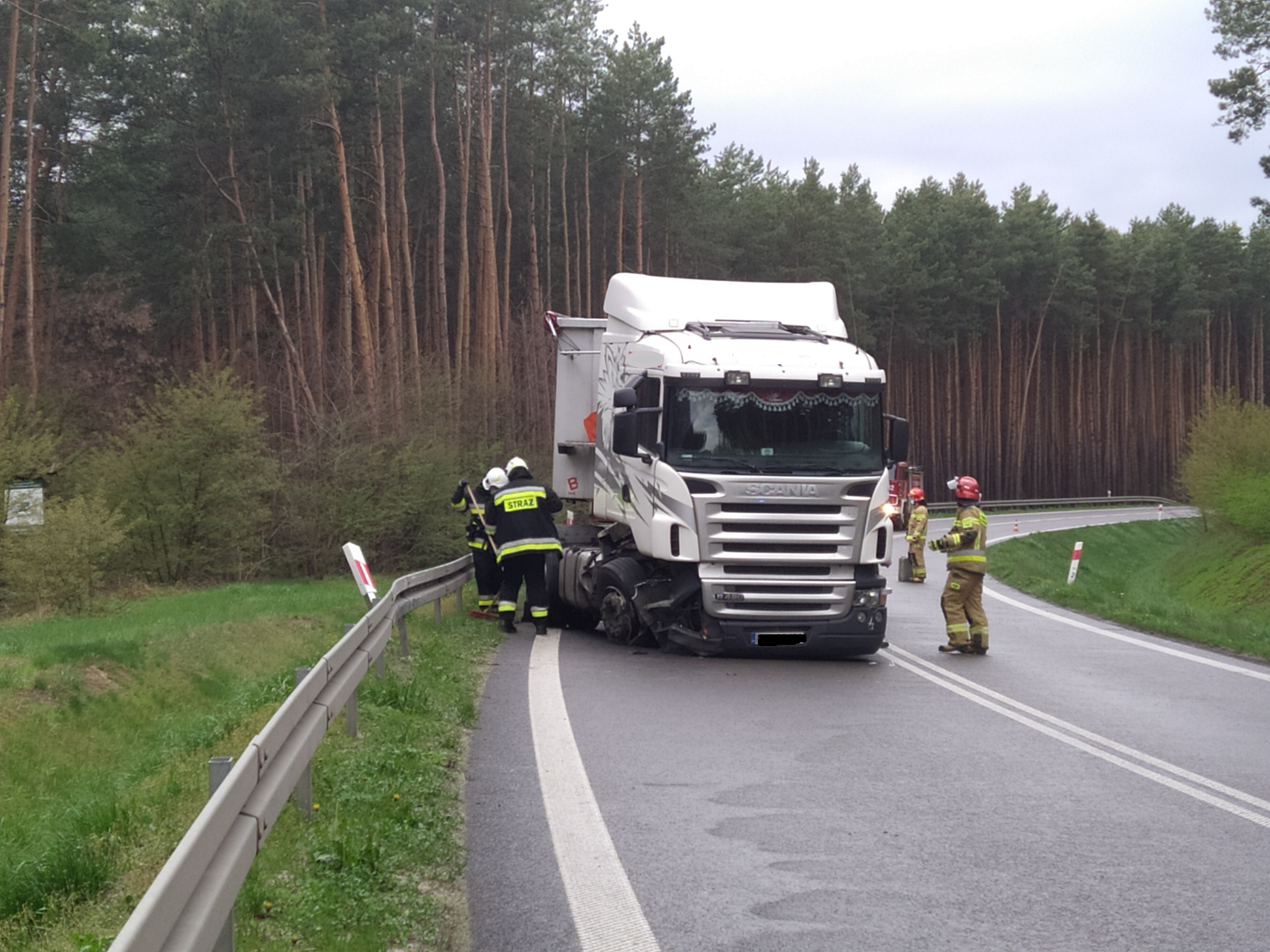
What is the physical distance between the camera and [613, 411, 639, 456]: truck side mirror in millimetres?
12812

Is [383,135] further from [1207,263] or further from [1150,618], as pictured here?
[1207,263]

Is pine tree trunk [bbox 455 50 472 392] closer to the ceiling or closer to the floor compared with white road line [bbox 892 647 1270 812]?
closer to the ceiling

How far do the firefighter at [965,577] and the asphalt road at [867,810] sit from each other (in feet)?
4.70

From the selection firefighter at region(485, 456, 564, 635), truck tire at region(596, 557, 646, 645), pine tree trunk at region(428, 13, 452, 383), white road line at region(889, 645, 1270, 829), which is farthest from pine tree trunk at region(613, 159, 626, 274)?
white road line at region(889, 645, 1270, 829)

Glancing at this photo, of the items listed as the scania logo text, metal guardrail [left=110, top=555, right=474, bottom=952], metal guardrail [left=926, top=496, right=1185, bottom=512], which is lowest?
metal guardrail [left=926, top=496, right=1185, bottom=512]

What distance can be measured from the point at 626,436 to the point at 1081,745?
5.36 metres

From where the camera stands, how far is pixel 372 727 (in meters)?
8.86

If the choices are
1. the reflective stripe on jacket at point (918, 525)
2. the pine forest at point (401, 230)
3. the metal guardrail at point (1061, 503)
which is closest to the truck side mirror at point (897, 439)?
the reflective stripe on jacket at point (918, 525)

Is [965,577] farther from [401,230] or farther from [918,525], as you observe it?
[401,230]

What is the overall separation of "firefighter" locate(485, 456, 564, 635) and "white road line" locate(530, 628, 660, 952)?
5.04 m

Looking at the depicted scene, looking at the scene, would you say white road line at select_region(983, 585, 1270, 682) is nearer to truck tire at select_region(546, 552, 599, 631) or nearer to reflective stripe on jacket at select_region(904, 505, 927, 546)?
reflective stripe on jacket at select_region(904, 505, 927, 546)

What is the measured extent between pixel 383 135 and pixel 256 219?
6.33 m

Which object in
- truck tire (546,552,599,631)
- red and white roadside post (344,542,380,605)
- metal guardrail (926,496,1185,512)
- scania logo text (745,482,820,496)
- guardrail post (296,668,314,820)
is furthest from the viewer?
metal guardrail (926,496,1185,512)

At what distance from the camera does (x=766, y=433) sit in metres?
13.1
